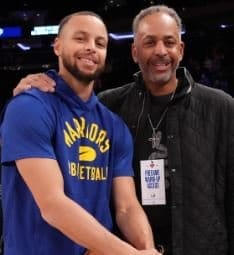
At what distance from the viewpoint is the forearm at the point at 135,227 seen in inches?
68.1

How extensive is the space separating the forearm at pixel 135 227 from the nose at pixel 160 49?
612 mm

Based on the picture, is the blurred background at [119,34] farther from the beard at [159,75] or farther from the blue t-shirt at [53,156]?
the blue t-shirt at [53,156]

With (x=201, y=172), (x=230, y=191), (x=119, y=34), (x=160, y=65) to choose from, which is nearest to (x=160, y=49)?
(x=160, y=65)

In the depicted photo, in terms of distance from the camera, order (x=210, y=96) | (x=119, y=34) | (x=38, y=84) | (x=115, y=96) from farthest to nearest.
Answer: (x=119, y=34)
(x=115, y=96)
(x=210, y=96)
(x=38, y=84)

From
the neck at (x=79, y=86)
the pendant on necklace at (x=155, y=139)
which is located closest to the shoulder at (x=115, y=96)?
the pendant on necklace at (x=155, y=139)

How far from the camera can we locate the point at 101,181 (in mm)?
1759

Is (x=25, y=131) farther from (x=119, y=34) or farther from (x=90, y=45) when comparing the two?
(x=119, y=34)

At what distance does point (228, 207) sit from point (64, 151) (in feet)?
2.45

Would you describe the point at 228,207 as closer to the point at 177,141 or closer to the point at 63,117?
the point at 177,141

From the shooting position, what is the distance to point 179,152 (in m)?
2.03

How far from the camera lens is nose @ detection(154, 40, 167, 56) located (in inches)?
80.6

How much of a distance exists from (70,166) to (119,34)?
7.91m

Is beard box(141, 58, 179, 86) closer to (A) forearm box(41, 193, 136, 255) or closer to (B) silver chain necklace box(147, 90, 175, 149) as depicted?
(B) silver chain necklace box(147, 90, 175, 149)

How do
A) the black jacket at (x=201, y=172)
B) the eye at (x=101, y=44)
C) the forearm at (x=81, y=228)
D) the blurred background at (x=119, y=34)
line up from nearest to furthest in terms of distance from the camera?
the forearm at (x=81, y=228) < the eye at (x=101, y=44) < the black jacket at (x=201, y=172) < the blurred background at (x=119, y=34)
